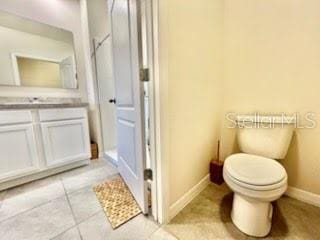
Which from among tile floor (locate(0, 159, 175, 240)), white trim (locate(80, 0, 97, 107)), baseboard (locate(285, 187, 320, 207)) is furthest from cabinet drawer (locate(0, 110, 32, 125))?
baseboard (locate(285, 187, 320, 207))

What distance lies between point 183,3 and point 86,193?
1793 millimetres

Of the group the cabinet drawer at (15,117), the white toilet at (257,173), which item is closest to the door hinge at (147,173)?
the white toilet at (257,173)

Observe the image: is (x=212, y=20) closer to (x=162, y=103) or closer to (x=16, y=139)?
(x=162, y=103)

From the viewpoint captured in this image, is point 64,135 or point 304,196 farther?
point 64,135

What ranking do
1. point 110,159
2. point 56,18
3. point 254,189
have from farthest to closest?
point 110,159, point 56,18, point 254,189

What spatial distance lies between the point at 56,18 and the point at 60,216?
235 cm

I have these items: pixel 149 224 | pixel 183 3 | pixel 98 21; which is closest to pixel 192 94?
pixel 183 3

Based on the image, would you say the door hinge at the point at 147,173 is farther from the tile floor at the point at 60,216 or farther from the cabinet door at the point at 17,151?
the cabinet door at the point at 17,151

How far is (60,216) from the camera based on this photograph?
4.21 ft

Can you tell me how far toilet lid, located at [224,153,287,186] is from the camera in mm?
982

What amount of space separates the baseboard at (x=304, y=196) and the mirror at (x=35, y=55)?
2782 millimetres

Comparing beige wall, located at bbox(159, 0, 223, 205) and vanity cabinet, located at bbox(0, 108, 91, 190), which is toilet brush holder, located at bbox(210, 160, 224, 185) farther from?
vanity cabinet, located at bbox(0, 108, 91, 190)

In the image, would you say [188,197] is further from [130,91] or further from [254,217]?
[130,91]

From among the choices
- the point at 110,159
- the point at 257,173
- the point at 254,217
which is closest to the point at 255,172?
the point at 257,173
